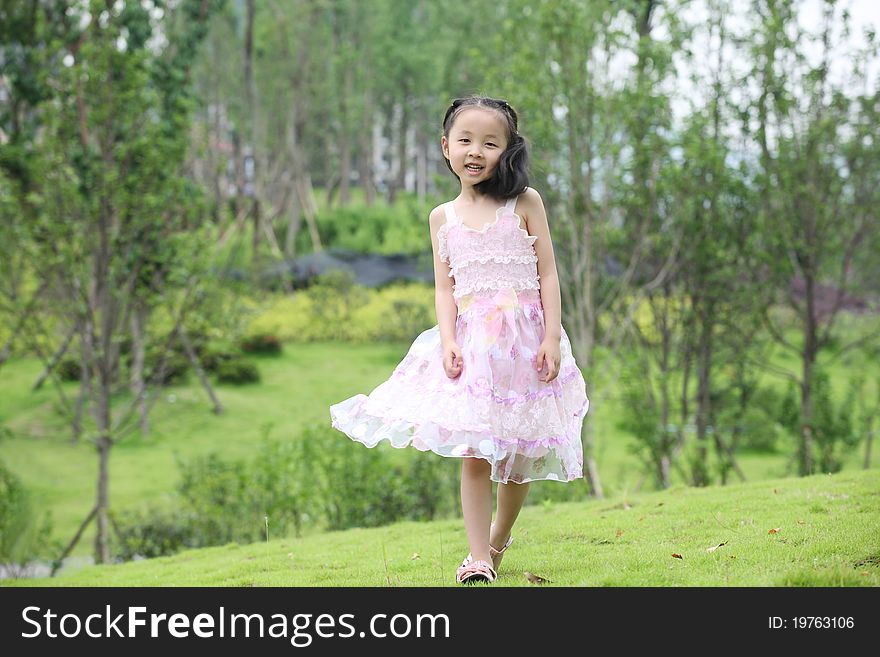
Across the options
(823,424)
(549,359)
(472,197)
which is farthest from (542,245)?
(823,424)

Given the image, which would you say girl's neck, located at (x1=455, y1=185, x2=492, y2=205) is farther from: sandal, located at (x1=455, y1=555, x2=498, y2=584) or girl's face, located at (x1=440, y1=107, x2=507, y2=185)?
sandal, located at (x1=455, y1=555, x2=498, y2=584)

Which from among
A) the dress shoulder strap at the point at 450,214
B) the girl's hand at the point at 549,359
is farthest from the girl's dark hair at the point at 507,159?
the girl's hand at the point at 549,359

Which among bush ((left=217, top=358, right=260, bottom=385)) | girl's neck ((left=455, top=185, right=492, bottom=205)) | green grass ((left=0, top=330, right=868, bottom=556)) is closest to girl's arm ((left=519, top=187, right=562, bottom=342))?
girl's neck ((left=455, top=185, right=492, bottom=205))

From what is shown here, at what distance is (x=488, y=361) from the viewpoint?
3430mm

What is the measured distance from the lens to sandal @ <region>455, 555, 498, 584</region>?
3.42 m

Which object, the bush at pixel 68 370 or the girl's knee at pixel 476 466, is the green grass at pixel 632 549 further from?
the bush at pixel 68 370

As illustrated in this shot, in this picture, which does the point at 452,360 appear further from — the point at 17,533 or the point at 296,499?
the point at 17,533

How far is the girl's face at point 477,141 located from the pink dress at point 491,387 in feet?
0.59

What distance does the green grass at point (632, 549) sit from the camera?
335cm

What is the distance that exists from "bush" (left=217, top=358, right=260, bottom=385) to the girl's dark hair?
14784mm

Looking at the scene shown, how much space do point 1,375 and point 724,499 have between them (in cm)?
1627

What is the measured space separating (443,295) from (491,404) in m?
0.48

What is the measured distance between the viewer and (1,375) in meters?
18.3

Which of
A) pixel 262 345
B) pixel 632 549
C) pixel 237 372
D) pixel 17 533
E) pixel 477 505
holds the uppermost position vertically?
pixel 262 345
